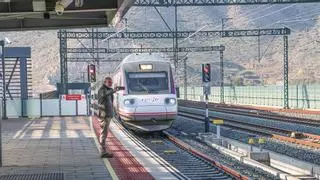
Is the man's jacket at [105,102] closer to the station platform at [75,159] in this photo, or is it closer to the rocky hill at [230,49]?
the station platform at [75,159]

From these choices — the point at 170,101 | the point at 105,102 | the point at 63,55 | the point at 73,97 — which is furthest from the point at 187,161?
the point at 63,55

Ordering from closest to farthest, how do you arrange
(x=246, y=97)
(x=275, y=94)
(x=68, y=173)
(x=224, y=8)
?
1. (x=68, y=173)
2. (x=275, y=94)
3. (x=246, y=97)
4. (x=224, y=8)

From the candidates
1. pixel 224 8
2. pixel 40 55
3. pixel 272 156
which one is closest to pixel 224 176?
pixel 272 156

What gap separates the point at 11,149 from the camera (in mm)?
17562

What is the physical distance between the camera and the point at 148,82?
23281 mm

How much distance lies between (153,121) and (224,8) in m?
168

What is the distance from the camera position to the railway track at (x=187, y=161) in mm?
13092

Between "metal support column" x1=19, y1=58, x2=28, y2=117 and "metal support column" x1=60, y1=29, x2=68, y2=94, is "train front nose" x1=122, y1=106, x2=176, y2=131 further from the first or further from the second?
"metal support column" x1=60, y1=29, x2=68, y2=94

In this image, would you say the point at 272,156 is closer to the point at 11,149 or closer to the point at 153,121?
the point at 153,121

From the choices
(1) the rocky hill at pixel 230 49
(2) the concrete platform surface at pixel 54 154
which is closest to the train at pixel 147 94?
(2) the concrete platform surface at pixel 54 154

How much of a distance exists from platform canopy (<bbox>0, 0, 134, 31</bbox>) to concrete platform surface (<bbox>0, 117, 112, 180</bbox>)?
130 inches

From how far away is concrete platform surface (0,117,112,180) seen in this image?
12789 mm

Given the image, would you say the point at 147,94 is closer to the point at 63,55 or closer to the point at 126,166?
the point at 126,166

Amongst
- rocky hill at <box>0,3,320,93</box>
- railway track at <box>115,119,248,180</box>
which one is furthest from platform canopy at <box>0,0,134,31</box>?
rocky hill at <box>0,3,320,93</box>
